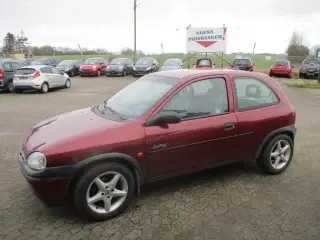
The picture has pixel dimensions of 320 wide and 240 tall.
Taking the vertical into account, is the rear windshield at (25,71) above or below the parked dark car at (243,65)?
below

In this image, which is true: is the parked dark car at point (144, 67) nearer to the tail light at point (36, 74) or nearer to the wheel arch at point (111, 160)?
the tail light at point (36, 74)

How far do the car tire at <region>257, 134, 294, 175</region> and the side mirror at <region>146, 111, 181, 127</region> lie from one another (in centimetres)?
177

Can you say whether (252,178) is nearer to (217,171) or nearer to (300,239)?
(217,171)

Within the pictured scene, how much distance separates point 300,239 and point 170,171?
1571 millimetres

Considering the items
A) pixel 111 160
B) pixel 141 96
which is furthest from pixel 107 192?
pixel 141 96

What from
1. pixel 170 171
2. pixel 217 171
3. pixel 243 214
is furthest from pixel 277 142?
pixel 170 171

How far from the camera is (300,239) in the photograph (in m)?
3.07

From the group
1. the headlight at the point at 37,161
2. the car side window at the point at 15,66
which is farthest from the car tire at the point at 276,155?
the car side window at the point at 15,66

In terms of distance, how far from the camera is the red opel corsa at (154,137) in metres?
3.15

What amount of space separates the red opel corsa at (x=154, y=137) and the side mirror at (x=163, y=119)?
1cm

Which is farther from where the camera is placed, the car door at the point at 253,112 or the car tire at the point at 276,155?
the car tire at the point at 276,155

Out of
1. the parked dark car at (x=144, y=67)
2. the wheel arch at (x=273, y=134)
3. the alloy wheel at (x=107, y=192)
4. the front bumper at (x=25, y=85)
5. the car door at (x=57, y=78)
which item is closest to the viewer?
the alloy wheel at (x=107, y=192)

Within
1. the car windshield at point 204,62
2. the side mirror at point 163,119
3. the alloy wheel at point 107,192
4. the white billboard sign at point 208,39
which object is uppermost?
the white billboard sign at point 208,39

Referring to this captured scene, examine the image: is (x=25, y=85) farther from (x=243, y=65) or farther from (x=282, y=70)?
(x=282, y=70)
